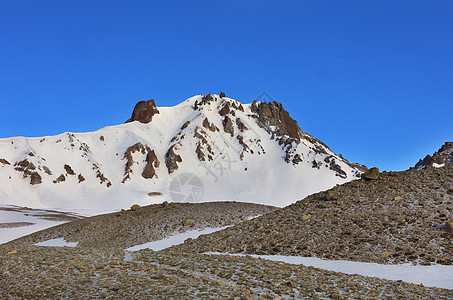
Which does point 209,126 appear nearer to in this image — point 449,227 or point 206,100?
point 206,100

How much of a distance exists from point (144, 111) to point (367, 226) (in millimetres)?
169489

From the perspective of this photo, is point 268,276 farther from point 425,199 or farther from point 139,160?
point 139,160

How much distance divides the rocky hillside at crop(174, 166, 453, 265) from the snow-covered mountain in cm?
10303

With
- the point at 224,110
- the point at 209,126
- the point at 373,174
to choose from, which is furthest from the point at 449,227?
the point at 224,110

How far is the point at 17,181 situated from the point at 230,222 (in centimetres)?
11690

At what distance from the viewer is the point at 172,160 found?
501 ft

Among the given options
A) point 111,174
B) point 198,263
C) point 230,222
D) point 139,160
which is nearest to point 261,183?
point 139,160

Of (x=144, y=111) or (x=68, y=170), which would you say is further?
(x=144, y=111)

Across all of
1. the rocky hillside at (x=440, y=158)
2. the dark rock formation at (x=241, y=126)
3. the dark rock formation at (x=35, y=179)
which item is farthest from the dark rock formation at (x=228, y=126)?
the rocky hillside at (x=440, y=158)

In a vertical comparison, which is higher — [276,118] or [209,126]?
[276,118]

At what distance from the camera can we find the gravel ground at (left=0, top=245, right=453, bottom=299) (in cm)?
1137

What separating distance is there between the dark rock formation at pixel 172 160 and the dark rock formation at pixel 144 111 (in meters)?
32.9

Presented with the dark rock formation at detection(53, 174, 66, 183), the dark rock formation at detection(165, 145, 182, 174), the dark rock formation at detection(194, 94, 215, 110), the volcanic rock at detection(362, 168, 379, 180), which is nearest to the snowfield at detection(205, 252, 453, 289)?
the volcanic rock at detection(362, 168, 379, 180)

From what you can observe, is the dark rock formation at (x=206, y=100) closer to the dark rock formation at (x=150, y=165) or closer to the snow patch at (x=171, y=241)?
the dark rock formation at (x=150, y=165)
